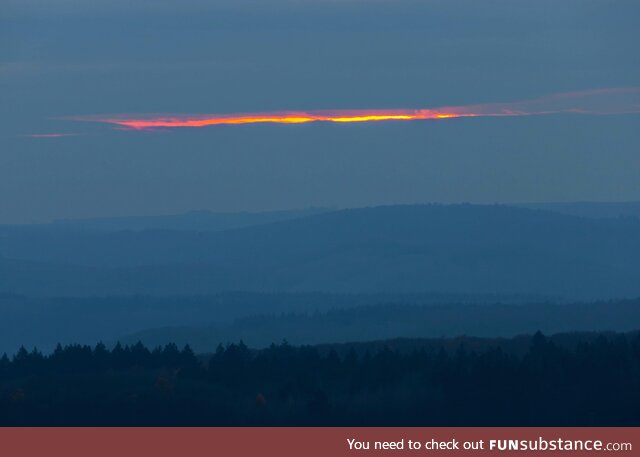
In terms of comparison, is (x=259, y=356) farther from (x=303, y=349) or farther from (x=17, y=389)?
(x=17, y=389)

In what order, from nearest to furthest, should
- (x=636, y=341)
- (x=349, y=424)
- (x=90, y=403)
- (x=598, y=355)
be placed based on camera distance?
(x=349, y=424) → (x=90, y=403) → (x=598, y=355) → (x=636, y=341)

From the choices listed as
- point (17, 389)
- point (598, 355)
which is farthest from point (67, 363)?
point (598, 355)

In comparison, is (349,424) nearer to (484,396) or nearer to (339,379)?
(484,396)

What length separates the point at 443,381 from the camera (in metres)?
79.0

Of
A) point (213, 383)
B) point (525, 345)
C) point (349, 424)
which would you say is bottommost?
point (349, 424)

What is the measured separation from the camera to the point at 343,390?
81500 millimetres

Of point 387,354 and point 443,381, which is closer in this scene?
point 443,381

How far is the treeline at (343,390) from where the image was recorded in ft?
234

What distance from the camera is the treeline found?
71.4 metres

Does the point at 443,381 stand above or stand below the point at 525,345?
below

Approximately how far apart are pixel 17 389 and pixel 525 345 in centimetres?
4056

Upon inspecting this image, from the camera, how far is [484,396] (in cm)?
7419

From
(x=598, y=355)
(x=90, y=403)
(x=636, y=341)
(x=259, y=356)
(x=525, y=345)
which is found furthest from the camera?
(x=525, y=345)

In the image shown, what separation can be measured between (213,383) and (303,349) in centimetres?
1422
